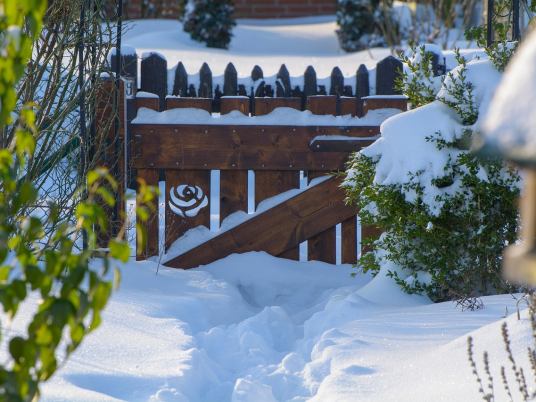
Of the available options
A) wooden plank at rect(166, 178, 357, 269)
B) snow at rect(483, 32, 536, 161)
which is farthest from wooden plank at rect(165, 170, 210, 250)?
snow at rect(483, 32, 536, 161)

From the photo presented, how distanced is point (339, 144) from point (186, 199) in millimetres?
1008

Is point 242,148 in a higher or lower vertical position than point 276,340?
higher

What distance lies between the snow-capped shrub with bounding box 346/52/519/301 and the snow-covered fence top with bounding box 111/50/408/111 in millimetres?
983

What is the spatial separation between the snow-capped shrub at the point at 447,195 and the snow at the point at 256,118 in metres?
1.01

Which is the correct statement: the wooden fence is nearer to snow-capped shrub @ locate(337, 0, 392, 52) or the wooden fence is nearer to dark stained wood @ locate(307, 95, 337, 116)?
dark stained wood @ locate(307, 95, 337, 116)

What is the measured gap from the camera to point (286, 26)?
69.8 ft

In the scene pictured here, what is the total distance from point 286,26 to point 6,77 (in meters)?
19.9

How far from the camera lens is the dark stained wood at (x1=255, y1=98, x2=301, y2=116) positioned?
5.68m

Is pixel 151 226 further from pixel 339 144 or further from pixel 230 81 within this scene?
pixel 230 81

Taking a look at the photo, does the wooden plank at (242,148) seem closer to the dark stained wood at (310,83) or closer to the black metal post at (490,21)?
the black metal post at (490,21)

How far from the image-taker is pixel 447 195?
14.7 ft

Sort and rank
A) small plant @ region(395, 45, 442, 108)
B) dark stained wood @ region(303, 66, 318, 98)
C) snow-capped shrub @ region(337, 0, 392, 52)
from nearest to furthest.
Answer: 1. small plant @ region(395, 45, 442, 108)
2. dark stained wood @ region(303, 66, 318, 98)
3. snow-capped shrub @ region(337, 0, 392, 52)

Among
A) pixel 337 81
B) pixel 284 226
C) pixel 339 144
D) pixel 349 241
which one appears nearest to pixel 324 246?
pixel 349 241

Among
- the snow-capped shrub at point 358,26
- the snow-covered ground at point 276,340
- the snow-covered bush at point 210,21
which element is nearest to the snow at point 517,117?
the snow-covered ground at point 276,340
